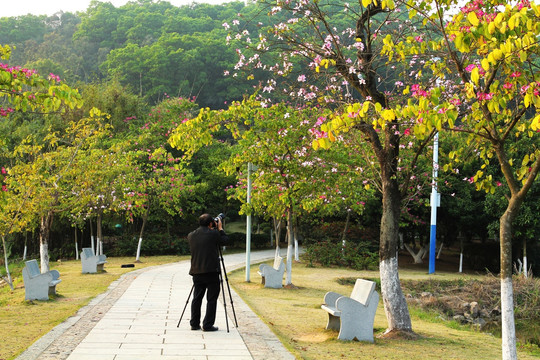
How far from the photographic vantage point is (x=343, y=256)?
2778cm

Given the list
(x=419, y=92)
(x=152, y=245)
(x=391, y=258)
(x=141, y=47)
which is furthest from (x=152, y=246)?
(x=419, y=92)

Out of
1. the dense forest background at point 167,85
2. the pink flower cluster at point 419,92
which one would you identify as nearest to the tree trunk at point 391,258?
the pink flower cluster at point 419,92

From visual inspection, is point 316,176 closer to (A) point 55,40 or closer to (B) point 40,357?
(B) point 40,357

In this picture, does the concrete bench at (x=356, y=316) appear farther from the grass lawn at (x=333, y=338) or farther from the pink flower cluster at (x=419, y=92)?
the pink flower cluster at (x=419, y=92)

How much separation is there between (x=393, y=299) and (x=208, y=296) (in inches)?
121

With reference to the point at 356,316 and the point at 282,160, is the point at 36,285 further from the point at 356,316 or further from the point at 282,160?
the point at 356,316

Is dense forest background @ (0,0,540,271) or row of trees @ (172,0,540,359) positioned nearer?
row of trees @ (172,0,540,359)

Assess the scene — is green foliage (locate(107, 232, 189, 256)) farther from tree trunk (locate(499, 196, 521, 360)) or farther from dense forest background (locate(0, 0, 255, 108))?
tree trunk (locate(499, 196, 521, 360))

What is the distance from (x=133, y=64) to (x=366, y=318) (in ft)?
156

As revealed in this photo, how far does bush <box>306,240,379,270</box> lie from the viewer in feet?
89.5

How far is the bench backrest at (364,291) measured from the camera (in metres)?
9.22

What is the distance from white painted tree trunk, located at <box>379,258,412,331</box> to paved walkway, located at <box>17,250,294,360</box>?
6.83 feet

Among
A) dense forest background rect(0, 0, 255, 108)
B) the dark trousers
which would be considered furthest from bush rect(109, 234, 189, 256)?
the dark trousers

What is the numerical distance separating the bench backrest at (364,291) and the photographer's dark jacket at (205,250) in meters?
2.29
